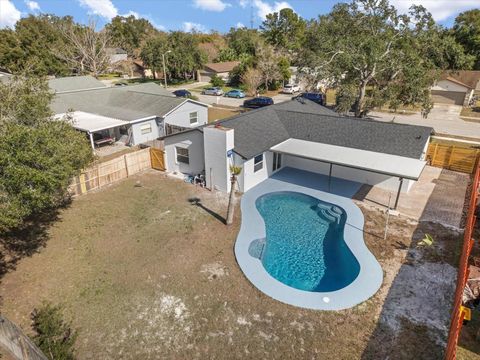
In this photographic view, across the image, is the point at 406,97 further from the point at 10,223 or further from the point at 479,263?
the point at 10,223

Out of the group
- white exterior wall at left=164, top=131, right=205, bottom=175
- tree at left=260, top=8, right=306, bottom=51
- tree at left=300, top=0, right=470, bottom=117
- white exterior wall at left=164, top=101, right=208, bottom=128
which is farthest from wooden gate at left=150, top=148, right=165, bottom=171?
tree at left=260, top=8, right=306, bottom=51

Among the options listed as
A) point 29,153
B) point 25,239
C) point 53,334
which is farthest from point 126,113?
point 53,334

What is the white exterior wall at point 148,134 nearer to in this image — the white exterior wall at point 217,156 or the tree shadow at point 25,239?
the white exterior wall at point 217,156

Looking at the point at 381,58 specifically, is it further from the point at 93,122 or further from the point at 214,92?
the point at 214,92

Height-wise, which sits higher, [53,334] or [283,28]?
[283,28]

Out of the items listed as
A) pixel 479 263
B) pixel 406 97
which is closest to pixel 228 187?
pixel 479 263

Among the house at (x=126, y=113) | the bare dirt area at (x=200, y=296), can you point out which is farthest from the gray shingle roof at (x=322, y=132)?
the house at (x=126, y=113)
